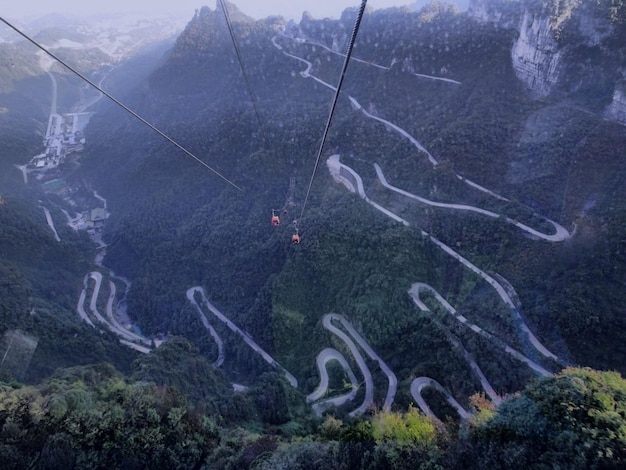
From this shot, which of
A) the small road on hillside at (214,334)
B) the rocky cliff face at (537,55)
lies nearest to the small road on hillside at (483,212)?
the rocky cliff face at (537,55)

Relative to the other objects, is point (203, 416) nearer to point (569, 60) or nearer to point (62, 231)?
point (569, 60)

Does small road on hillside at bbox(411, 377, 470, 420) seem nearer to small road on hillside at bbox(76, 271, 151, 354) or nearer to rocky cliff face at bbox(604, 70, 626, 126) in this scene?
rocky cliff face at bbox(604, 70, 626, 126)

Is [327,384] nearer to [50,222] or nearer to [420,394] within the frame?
[420,394]

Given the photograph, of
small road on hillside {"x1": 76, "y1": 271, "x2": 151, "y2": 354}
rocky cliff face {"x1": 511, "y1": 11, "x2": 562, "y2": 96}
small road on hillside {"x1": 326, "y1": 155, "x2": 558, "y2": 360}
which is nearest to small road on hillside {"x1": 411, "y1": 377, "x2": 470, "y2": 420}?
small road on hillside {"x1": 326, "y1": 155, "x2": 558, "y2": 360}

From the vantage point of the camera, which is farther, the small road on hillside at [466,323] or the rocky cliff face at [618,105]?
the rocky cliff face at [618,105]

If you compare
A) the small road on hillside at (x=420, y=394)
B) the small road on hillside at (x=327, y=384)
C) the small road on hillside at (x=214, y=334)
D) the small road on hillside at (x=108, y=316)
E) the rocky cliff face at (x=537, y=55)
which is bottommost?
the small road on hillside at (x=108, y=316)

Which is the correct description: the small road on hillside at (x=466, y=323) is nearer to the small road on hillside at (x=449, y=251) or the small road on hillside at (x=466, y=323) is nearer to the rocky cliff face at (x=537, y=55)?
the small road on hillside at (x=449, y=251)

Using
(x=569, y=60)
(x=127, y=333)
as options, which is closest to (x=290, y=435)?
(x=127, y=333)

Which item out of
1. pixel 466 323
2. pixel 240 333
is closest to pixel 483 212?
pixel 466 323

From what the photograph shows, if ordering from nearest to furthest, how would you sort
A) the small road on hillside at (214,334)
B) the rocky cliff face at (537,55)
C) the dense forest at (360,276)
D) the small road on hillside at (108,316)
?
1. the dense forest at (360,276)
2. the rocky cliff face at (537,55)
3. the small road on hillside at (214,334)
4. the small road on hillside at (108,316)
